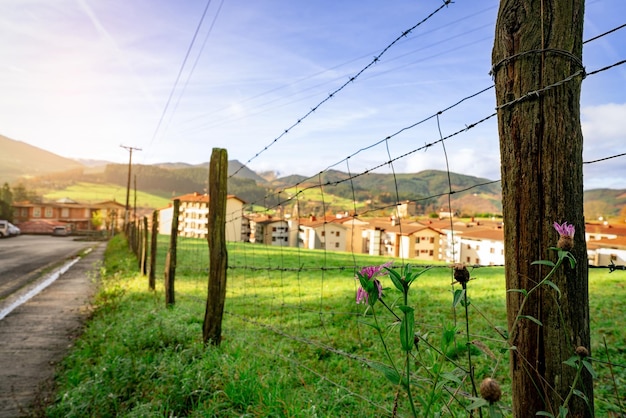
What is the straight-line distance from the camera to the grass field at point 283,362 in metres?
2.57

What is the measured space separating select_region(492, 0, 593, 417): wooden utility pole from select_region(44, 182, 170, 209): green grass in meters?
93.5

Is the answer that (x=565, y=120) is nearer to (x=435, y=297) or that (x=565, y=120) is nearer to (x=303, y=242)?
(x=435, y=297)

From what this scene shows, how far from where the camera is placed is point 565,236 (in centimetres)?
119

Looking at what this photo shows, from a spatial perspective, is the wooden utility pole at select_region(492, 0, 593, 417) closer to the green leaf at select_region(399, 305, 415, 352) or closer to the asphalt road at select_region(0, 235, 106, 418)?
the green leaf at select_region(399, 305, 415, 352)

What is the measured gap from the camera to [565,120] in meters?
1.30

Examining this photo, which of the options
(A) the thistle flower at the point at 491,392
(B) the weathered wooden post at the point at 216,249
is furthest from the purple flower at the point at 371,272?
(B) the weathered wooden post at the point at 216,249

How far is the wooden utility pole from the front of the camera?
4.24ft

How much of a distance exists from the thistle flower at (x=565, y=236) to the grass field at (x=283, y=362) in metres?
0.35

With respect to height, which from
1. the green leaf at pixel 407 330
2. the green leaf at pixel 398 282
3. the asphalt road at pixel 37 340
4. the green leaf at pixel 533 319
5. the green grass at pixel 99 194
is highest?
the green grass at pixel 99 194

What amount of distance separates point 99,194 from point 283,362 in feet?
390

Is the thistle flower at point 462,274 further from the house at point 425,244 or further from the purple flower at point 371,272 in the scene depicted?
the house at point 425,244

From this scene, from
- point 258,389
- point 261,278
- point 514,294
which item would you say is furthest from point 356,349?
point 261,278

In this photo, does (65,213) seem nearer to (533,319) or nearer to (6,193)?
(6,193)

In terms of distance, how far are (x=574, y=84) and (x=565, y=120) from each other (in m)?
0.11
